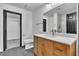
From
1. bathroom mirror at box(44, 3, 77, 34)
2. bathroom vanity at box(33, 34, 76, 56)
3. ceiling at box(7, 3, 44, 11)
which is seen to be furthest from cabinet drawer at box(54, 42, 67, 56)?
ceiling at box(7, 3, 44, 11)

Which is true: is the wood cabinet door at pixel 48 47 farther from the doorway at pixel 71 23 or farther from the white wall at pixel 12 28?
the white wall at pixel 12 28

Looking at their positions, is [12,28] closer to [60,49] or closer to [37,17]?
[37,17]

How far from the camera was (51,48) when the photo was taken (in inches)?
41.3

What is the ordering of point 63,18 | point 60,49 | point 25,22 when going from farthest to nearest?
point 25,22
point 63,18
point 60,49

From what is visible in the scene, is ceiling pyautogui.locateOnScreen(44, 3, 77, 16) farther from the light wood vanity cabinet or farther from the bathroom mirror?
the light wood vanity cabinet

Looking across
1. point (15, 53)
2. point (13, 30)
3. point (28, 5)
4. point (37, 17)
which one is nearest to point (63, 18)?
point (37, 17)

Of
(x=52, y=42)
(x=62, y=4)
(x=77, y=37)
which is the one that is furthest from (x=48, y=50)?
(x=62, y=4)

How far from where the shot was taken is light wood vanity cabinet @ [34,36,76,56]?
860 mm

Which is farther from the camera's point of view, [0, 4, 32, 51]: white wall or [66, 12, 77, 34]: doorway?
[0, 4, 32, 51]: white wall

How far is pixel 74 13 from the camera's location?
3.18 ft

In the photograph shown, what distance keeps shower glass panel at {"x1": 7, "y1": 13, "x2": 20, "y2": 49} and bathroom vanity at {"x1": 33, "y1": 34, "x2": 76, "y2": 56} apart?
321mm

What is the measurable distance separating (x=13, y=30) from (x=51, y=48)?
0.66 m

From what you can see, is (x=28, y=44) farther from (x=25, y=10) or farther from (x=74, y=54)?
(x=74, y=54)

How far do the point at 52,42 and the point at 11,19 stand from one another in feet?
2.39
